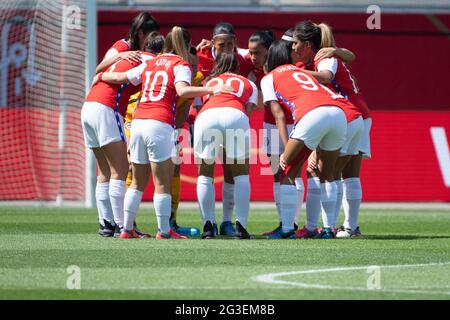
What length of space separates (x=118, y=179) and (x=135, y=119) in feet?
2.99

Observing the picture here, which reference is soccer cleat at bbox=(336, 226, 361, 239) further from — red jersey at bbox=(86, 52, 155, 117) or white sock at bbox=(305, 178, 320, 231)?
red jersey at bbox=(86, 52, 155, 117)

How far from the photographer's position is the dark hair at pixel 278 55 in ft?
38.5

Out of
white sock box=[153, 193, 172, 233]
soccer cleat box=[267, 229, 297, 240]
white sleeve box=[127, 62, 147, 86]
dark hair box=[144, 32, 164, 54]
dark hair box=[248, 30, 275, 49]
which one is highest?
dark hair box=[248, 30, 275, 49]

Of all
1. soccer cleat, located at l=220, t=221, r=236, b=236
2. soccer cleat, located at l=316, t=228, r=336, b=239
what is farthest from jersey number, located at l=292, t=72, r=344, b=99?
soccer cleat, located at l=220, t=221, r=236, b=236

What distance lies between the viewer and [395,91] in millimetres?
25312

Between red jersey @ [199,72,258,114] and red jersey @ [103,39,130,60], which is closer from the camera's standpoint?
red jersey @ [199,72,258,114]

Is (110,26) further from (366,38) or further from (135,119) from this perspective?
(135,119)

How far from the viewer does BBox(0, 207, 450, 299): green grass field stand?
7387mm

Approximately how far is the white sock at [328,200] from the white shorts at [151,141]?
5.79ft

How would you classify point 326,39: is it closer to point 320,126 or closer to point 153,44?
point 320,126

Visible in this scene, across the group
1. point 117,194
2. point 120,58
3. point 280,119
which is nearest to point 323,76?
point 280,119

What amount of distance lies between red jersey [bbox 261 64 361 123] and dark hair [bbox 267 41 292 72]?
15 centimetres
